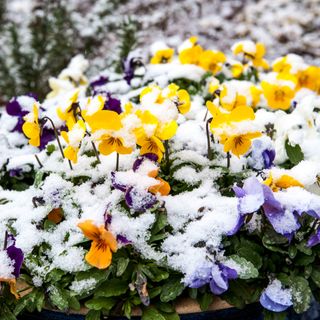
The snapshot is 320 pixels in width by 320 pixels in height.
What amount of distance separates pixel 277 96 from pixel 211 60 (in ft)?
1.48

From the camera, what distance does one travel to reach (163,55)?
2.35 m

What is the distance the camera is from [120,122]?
131 centimetres

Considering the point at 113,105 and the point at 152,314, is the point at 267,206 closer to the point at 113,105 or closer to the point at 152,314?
the point at 152,314

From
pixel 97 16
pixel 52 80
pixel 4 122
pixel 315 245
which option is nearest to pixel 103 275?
pixel 315 245

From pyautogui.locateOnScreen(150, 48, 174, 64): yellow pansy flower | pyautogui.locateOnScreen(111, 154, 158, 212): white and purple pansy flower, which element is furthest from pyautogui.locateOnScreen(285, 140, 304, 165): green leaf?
pyautogui.locateOnScreen(150, 48, 174, 64): yellow pansy flower

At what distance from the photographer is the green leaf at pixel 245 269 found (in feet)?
3.90

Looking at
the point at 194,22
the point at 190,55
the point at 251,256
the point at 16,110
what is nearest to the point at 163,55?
the point at 190,55

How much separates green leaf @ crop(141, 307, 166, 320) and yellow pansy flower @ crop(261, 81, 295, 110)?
2.85 ft

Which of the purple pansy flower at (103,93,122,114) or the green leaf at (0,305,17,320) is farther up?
the purple pansy flower at (103,93,122,114)

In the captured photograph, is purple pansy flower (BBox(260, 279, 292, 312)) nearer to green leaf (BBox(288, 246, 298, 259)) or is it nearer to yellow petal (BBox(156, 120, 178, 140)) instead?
green leaf (BBox(288, 246, 298, 259))

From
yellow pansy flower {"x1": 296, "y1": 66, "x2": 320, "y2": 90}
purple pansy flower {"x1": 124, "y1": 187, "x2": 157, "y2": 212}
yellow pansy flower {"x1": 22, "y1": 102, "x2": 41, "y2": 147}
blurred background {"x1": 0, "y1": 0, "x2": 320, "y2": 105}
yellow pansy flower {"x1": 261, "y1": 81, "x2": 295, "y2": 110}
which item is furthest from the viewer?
blurred background {"x1": 0, "y1": 0, "x2": 320, "y2": 105}

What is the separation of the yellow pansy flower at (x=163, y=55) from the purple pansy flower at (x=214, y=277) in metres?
1.31

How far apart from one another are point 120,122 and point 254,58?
3.52ft

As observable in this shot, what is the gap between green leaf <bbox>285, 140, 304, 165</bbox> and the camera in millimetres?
1528
